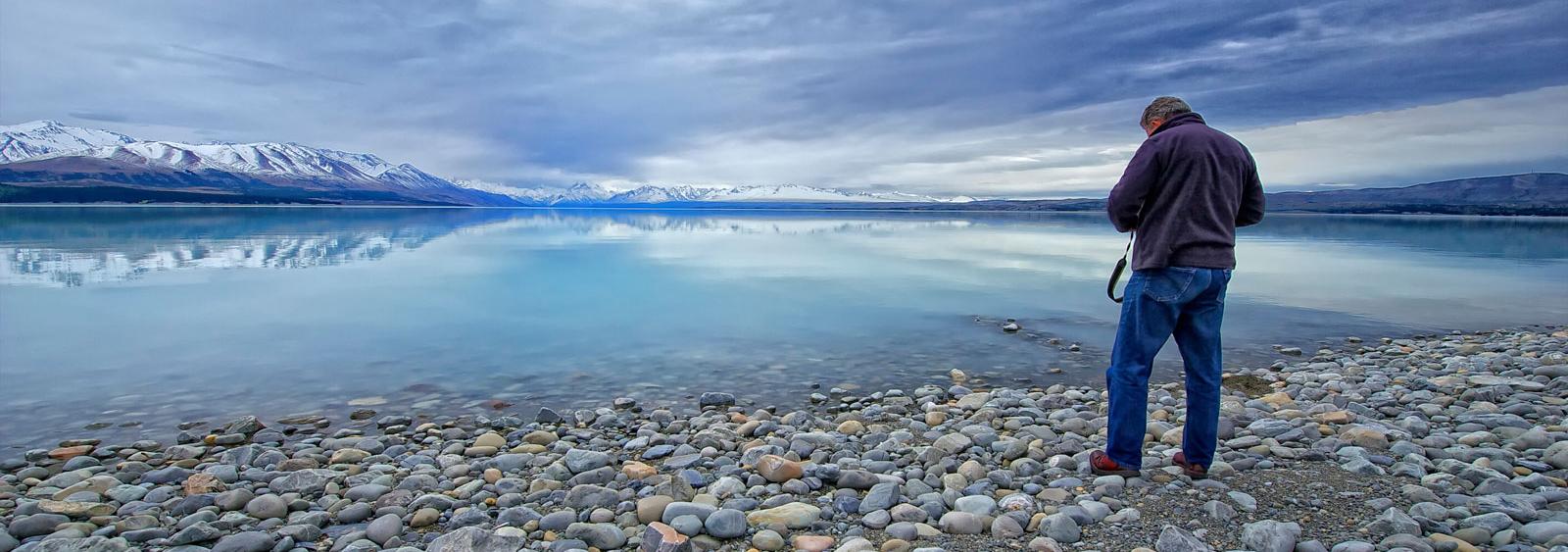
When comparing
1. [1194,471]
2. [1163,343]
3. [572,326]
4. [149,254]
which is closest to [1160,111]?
[1163,343]

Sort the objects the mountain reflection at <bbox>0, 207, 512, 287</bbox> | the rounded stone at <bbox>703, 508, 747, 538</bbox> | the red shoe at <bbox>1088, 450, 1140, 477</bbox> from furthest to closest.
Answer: the mountain reflection at <bbox>0, 207, 512, 287</bbox> → the red shoe at <bbox>1088, 450, 1140, 477</bbox> → the rounded stone at <bbox>703, 508, 747, 538</bbox>

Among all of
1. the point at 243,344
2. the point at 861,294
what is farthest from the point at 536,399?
the point at 861,294

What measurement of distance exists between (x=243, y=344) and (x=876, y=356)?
10638 mm

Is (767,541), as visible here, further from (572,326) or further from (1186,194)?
(572,326)

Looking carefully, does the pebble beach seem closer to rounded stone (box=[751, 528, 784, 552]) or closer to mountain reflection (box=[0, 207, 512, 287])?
rounded stone (box=[751, 528, 784, 552])

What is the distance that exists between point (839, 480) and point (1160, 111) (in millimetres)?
3389

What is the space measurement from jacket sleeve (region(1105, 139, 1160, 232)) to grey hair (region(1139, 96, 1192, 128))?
44 cm

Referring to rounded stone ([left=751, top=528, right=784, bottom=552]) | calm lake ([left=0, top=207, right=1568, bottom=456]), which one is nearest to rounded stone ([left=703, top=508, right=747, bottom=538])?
rounded stone ([left=751, top=528, right=784, bottom=552])

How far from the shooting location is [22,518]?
4.87 m

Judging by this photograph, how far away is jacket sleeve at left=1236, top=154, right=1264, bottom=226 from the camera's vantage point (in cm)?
514

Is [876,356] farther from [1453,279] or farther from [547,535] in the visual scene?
[1453,279]

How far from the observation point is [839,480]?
217 inches

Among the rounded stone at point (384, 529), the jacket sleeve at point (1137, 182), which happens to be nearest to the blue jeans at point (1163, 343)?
the jacket sleeve at point (1137, 182)

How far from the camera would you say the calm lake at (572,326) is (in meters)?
9.91
